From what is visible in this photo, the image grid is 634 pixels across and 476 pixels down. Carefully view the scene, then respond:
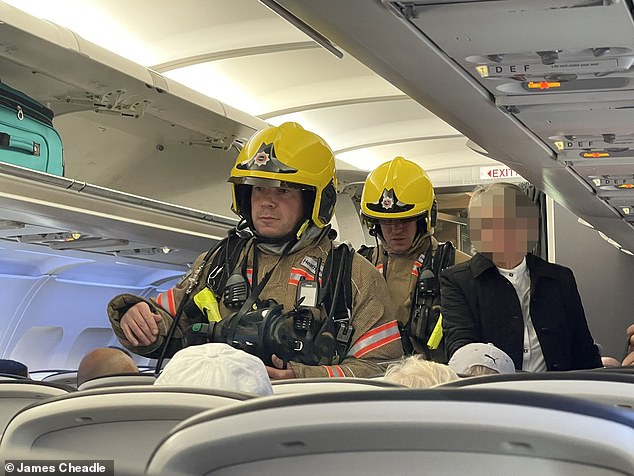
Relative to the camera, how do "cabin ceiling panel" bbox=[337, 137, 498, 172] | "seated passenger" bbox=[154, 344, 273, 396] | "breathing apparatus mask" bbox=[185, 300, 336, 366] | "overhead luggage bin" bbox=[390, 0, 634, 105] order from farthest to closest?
1. "cabin ceiling panel" bbox=[337, 137, 498, 172]
2. "breathing apparatus mask" bbox=[185, 300, 336, 366]
3. "overhead luggage bin" bbox=[390, 0, 634, 105]
4. "seated passenger" bbox=[154, 344, 273, 396]

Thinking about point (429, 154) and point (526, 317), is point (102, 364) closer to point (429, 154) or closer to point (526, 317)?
point (526, 317)

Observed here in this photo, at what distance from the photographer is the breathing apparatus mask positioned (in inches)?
160

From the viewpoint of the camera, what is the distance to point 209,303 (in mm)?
4488

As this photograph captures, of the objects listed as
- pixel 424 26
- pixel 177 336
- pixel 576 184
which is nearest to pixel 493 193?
pixel 424 26

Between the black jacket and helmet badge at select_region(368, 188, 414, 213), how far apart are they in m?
1.89

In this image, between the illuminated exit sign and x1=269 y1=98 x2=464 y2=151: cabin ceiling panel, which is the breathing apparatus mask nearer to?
x1=269 y1=98 x2=464 y2=151: cabin ceiling panel

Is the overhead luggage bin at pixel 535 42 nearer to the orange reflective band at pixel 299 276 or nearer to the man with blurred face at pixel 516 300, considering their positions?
the man with blurred face at pixel 516 300

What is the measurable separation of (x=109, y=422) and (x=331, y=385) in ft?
2.04

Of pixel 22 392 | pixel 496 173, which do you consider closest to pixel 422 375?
pixel 22 392

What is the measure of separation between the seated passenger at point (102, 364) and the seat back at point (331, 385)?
2.74m

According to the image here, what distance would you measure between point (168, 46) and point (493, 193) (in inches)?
178

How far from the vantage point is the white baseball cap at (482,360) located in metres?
3.63

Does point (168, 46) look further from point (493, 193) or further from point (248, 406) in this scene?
point (248, 406)

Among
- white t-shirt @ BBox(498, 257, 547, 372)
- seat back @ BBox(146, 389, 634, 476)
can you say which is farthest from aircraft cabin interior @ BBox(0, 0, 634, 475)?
white t-shirt @ BBox(498, 257, 547, 372)
